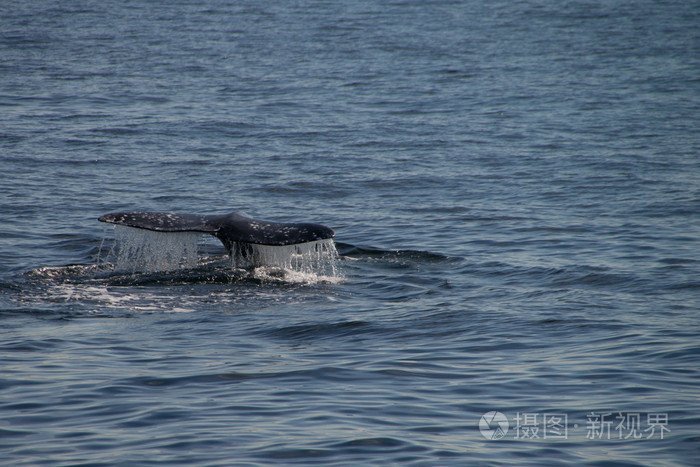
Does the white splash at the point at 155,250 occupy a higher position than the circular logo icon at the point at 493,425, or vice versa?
the white splash at the point at 155,250

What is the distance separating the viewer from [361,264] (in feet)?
39.7

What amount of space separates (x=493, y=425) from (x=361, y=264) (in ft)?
19.1

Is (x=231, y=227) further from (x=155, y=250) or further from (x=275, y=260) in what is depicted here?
(x=155, y=250)

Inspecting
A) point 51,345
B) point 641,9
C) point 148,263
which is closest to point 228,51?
point 641,9

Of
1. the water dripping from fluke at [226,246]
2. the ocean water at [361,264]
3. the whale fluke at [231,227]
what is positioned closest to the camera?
the ocean water at [361,264]

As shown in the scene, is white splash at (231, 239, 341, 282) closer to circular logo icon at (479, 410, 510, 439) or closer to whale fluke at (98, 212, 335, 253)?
whale fluke at (98, 212, 335, 253)

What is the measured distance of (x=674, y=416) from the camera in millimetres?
6598

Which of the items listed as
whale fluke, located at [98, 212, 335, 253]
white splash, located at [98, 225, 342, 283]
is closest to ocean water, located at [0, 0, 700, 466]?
white splash, located at [98, 225, 342, 283]

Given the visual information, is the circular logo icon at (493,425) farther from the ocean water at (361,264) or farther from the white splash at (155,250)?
the white splash at (155,250)

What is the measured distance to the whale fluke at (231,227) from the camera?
9.75m

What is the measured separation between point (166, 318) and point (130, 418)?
9.16 ft

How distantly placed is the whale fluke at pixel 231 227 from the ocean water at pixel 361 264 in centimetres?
35

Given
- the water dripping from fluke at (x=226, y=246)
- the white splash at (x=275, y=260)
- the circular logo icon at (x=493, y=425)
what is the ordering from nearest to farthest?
1. the circular logo icon at (x=493, y=425)
2. the water dripping from fluke at (x=226, y=246)
3. the white splash at (x=275, y=260)

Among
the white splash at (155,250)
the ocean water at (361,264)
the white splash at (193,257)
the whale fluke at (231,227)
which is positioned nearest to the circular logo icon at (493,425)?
the ocean water at (361,264)
